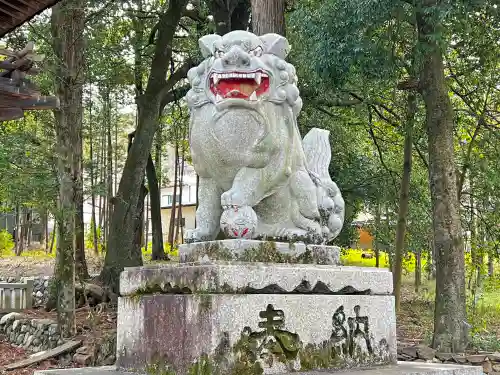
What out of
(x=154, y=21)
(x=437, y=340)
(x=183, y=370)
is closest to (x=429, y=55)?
(x=437, y=340)

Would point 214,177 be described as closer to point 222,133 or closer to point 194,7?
point 222,133

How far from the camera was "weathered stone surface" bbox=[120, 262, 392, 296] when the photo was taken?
3086mm

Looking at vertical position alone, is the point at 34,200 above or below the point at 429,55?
below

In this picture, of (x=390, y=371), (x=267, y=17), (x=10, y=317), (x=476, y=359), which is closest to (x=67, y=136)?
(x=267, y=17)

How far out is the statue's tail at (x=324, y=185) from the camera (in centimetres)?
395

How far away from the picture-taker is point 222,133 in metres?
3.57

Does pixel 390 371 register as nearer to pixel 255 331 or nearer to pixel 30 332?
pixel 255 331

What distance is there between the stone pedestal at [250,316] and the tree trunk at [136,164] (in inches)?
321

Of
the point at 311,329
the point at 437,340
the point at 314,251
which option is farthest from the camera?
the point at 437,340

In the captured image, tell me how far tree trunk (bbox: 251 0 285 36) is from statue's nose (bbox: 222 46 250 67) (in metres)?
3.91

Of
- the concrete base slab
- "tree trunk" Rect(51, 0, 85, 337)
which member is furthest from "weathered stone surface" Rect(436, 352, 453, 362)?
"tree trunk" Rect(51, 0, 85, 337)

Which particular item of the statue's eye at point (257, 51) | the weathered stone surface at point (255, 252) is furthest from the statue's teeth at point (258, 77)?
the weathered stone surface at point (255, 252)

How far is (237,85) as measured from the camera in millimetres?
3576

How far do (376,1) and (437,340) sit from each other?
14.1ft
